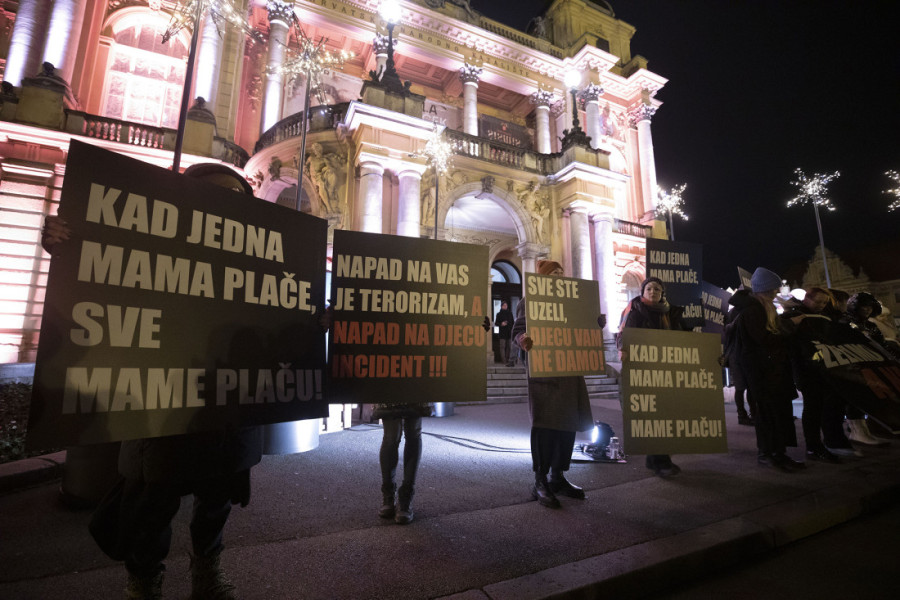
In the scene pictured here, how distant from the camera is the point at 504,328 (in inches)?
615

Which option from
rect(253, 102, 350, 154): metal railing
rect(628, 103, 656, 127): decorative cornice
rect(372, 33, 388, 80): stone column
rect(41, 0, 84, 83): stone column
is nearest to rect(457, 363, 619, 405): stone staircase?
rect(253, 102, 350, 154): metal railing

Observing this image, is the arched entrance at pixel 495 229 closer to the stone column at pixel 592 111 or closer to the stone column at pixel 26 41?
the stone column at pixel 592 111

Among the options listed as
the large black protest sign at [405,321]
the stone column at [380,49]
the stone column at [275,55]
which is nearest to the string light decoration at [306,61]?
the stone column at [275,55]

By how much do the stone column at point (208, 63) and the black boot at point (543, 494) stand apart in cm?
1741

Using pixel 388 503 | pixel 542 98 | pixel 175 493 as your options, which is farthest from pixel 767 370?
pixel 542 98

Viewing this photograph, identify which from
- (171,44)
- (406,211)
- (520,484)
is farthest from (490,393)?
(171,44)

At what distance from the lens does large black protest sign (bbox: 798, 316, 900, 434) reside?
15.1 feet

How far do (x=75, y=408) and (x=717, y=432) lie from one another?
5.02 metres

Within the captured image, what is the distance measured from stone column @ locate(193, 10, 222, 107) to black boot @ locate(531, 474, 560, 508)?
57.1 feet

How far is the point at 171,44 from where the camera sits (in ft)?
56.2

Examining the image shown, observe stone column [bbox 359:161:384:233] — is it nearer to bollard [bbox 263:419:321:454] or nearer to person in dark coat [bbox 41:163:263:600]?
bollard [bbox 263:419:321:454]

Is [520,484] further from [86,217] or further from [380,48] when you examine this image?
[380,48]

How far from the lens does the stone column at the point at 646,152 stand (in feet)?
84.9

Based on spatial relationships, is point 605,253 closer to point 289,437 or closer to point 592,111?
point 592,111
